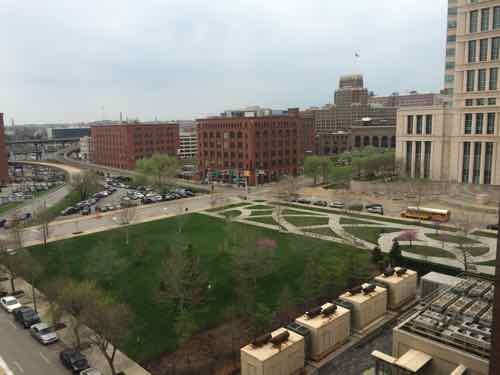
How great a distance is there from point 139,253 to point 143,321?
1493 centimetres

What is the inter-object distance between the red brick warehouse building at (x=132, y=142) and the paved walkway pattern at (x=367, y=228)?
72.7 m

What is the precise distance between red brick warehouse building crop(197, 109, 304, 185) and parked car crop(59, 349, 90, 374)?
74220 mm

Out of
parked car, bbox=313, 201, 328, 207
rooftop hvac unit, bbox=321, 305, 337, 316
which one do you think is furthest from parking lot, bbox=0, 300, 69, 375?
parked car, bbox=313, 201, 328, 207

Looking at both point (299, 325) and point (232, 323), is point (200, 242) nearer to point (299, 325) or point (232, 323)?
point (232, 323)

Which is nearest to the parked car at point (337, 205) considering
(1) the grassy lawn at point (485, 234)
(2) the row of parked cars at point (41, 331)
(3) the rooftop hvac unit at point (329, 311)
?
(1) the grassy lawn at point (485, 234)

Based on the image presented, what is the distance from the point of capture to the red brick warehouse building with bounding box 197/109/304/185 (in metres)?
97.7

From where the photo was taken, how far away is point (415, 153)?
82.9 meters

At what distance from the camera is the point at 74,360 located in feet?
79.7

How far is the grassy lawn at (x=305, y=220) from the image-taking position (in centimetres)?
5603

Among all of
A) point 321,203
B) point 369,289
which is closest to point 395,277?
point 369,289

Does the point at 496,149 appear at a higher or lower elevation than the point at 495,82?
lower

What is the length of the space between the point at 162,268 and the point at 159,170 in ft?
185

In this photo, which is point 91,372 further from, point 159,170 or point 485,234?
point 159,170

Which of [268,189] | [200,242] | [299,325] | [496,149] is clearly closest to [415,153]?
[496,149]
